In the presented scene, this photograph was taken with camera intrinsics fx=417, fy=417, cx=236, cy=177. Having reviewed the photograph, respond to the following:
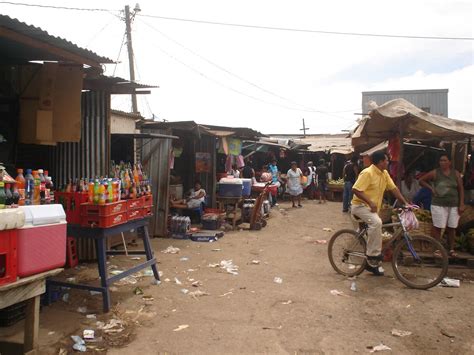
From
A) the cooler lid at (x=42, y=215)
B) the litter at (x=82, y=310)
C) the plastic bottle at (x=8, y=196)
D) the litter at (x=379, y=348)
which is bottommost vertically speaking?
the litter at (x=379, y=348)

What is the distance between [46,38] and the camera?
4367 mm

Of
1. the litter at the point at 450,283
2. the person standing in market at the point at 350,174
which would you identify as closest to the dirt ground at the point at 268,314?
the litter at the point at 450,283

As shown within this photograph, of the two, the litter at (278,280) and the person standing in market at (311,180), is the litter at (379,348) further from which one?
the person standing in market at (311,180)

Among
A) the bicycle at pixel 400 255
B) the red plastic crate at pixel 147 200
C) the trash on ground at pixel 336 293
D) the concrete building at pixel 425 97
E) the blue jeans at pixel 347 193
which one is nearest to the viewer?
the trash on ground at pixel 336 293

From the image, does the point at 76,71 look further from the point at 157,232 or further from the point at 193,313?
the point at 157,232

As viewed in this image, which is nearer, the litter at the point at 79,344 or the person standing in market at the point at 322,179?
the litter at the point at 79,344

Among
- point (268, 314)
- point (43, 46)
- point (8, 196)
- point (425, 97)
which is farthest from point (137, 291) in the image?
point (425, 97)

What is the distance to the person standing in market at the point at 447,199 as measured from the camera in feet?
24.2

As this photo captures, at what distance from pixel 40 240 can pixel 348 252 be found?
4987 mm

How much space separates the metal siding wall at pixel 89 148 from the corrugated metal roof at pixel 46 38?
8.15ft

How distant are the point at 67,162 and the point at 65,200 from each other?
1848mm

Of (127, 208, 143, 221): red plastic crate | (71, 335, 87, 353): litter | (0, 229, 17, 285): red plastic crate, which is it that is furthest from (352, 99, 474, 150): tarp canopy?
(0, 229, 17, 285): red plastic crate

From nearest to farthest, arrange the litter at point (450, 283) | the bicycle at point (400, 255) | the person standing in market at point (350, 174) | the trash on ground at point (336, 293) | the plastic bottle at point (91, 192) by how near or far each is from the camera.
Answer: the plastic bottle at point (91, 192), the trash on ground at point (336, 293), the litter at point (450, 283), the bicycle at point (400, 255), the person standing in market at point (350, 174)

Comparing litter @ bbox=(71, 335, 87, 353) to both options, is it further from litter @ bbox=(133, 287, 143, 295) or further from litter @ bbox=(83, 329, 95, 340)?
litter @ bbox=(133, 287, 143, 295)
